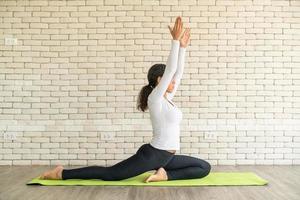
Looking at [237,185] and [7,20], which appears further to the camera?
[7,20]

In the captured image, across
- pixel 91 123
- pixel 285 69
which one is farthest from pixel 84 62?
pixel 285 69

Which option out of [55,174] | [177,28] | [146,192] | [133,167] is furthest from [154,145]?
[177,28]

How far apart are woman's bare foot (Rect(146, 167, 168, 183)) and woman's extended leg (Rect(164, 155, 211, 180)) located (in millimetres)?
59

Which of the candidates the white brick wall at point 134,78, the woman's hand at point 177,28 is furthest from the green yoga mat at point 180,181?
the woman's hand at point 177,28

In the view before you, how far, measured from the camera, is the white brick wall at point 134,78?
611 centimetres

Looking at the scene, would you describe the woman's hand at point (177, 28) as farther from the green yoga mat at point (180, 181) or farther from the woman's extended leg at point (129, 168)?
the green yoga mat at point (180, 181)

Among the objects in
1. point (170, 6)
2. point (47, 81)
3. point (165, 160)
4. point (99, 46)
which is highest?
point (170, 6)

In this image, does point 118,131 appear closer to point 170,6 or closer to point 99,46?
point 99,46

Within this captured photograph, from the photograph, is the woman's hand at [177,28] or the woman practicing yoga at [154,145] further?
the woman practicing yoga at [154,145]

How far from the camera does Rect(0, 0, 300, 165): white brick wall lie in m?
6.11

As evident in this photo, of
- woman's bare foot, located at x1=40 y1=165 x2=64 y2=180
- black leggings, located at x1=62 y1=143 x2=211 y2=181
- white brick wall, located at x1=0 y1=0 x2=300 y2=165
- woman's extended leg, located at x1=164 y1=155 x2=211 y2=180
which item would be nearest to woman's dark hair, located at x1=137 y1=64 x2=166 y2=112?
black leggings, located at x1=62 y1=143 x2=211 y2=181

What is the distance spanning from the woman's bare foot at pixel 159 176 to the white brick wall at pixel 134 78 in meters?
1.57

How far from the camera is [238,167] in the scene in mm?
5859

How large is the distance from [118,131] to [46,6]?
6.52ft
